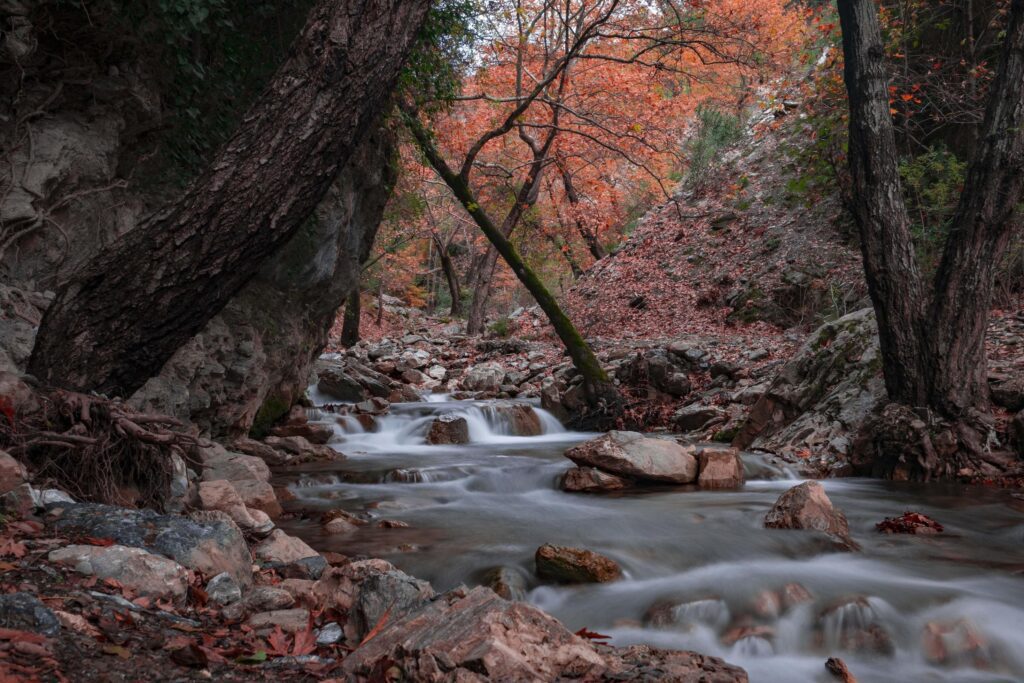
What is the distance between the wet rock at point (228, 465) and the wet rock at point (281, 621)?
97.1 inches

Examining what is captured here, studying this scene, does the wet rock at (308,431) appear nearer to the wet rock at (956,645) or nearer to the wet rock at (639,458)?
the wet rock at (639,458)

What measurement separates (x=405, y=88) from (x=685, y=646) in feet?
25.2

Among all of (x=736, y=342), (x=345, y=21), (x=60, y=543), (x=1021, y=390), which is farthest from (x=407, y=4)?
(x=736, y=342)

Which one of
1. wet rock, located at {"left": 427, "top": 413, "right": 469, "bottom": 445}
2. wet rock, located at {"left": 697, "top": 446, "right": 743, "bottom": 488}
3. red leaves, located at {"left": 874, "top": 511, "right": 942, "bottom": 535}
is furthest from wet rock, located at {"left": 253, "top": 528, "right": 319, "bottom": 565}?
wet rock, located at {"left": 427, "top": 413, "right": 469, "bottom": 445}

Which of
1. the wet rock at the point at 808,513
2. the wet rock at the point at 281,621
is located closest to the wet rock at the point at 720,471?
the wet rock at the point at 808,513

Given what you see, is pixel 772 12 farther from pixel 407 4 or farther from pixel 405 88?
pixel 407 4

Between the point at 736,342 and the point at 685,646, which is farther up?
the point at 736,342

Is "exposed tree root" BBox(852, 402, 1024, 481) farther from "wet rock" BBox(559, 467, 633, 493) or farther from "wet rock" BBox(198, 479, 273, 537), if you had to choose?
"wet rock" BBox(198, 479, 273, 537)

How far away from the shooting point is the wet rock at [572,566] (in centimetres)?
463

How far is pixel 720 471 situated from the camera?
24.4 feet

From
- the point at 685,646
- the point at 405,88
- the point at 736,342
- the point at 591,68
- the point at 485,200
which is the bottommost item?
the point at 685,646

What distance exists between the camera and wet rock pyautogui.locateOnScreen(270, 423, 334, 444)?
973cm

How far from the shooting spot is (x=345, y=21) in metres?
4.34

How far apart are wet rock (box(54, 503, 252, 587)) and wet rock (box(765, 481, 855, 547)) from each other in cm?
423
